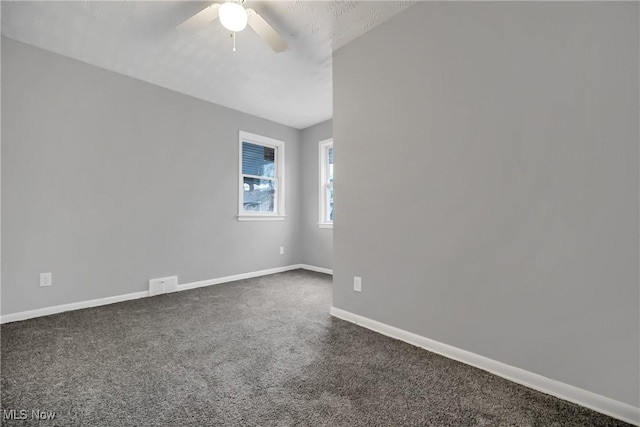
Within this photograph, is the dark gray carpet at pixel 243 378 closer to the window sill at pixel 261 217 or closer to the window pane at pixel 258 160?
the window sill at pixel 261 217

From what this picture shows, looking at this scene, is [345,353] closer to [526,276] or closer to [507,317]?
[507,317]

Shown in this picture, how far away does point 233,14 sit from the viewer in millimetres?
1854

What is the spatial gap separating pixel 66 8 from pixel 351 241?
281 centimetres

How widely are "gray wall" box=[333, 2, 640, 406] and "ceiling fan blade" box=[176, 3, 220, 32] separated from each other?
1174mm

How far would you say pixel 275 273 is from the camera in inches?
178

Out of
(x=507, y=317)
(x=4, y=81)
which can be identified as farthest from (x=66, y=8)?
(x=507, y=317)

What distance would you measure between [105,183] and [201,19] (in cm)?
200

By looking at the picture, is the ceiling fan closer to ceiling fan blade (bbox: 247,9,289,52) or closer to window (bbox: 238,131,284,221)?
ceiling fan blade (bbox: 247,9,289,52)

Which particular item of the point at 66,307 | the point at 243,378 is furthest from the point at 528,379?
the point at 66,307

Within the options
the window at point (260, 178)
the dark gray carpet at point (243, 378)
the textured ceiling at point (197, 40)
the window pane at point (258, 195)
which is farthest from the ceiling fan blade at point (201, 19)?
the window pane at point (258, 195)

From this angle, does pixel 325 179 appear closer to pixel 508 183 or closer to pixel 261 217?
pixel 261 217

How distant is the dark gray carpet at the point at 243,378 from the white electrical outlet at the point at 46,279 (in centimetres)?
32

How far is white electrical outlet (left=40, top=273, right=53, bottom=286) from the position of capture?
2611 mm

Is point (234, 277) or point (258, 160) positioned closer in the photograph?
point (234, 277)
